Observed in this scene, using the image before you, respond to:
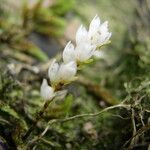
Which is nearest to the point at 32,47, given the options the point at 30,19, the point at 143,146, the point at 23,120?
the point at 30,19

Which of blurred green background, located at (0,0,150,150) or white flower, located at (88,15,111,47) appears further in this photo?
blurred green background, located at (0,0,150,150)

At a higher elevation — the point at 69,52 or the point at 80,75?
the point at 80,75

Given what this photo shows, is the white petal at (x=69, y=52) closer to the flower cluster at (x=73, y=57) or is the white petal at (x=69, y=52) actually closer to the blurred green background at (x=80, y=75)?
the flower cluster at (x=73, y=57)

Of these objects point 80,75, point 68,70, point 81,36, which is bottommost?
point 68,70

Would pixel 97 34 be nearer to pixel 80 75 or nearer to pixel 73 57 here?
pixel 73 57

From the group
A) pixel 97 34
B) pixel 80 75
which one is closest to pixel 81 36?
pixel 97 34

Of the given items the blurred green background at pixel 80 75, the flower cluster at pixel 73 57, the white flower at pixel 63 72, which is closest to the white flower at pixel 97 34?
the flower cluster at pixel 73 57

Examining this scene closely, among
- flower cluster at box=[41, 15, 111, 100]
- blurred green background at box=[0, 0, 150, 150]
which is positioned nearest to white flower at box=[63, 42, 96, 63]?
flower cluster at box=[41, 15, 111, 100]

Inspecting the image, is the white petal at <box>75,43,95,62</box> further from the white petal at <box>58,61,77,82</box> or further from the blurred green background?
the blurred green background
